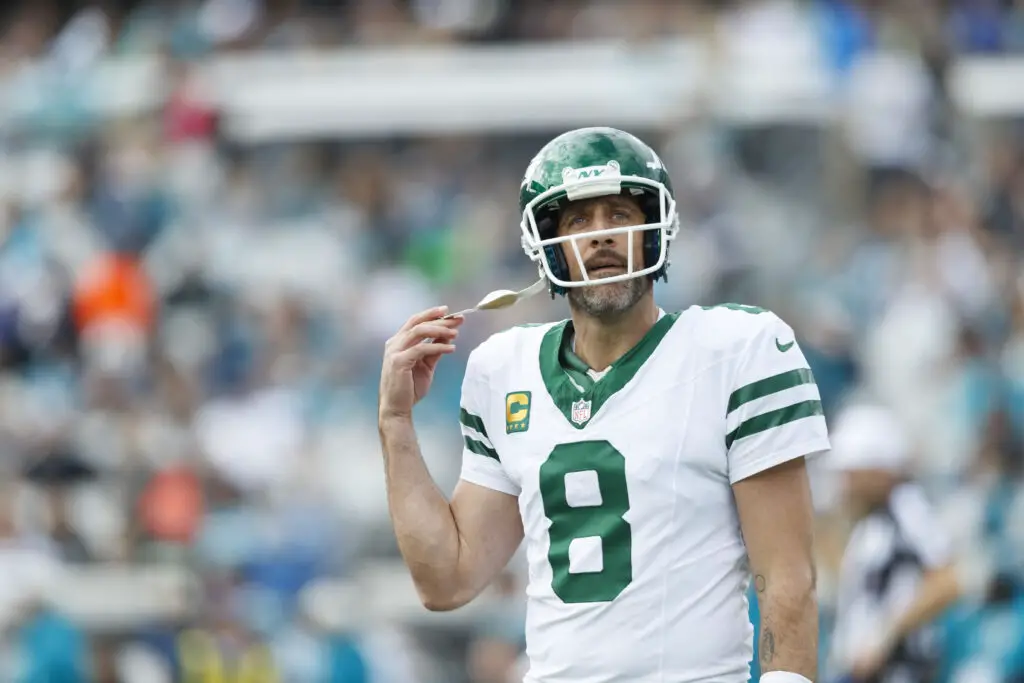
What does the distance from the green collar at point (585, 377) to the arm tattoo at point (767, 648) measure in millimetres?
554

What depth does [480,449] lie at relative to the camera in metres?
3.63

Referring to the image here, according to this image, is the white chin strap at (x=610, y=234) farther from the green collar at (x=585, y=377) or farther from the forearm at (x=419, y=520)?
the forearm at (x=419, y=520)

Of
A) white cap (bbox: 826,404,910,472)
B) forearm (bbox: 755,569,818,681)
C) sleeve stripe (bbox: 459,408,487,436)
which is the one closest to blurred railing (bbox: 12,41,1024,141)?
white cap (bbox: 826,404,910,472)

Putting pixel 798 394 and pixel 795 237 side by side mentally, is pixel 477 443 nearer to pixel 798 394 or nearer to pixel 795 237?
pixel 798 394

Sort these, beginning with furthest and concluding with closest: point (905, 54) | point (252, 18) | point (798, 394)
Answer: point (252, 18)
point (905, 54)
point (798, 394)

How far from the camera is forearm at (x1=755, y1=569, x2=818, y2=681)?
3.16 m

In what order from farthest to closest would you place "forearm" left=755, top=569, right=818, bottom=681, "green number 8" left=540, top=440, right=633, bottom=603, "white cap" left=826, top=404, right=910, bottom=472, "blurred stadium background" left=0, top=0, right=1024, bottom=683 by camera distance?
"blurred stadium background" left=0, top=0, right=1024, bottom=683, "white cap" left=826, top=404, right=910, bottom=472, "green number 8" left=540, top=440, right=633, bottom=603, "forearm" left=755, top=569, right=818, bottom=681

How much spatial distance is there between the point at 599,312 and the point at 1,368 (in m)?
8.54

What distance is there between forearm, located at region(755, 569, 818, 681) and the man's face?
636mm

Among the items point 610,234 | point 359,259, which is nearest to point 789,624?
point 610,234

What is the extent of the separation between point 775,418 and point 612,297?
430mm

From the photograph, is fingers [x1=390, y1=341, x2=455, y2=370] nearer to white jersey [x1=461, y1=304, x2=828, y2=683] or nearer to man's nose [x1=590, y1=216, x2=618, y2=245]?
white jersey [x1=461, y1=304, x2=828, y2=683]

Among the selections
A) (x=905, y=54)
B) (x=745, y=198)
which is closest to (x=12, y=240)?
(x=745, y=198)

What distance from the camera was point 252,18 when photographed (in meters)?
12.7
